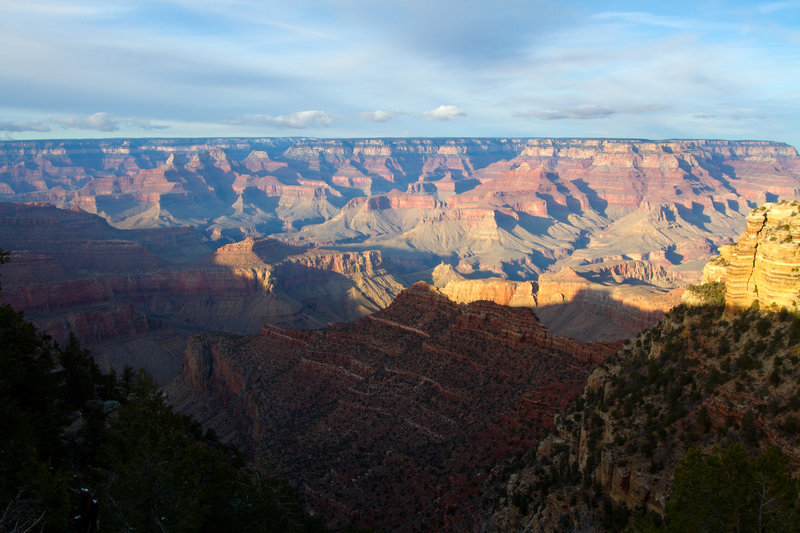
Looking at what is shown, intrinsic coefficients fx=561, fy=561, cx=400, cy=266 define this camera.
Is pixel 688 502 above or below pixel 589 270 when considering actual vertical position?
above

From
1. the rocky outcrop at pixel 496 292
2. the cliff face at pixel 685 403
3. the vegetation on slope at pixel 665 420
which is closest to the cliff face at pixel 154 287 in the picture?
the rocky outcrop at pixel 496 292

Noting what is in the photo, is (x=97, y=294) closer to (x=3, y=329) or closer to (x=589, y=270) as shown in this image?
(x=3, y=329)

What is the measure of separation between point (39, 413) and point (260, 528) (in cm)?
1070

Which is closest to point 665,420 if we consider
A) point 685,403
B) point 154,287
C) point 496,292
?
point 685,403

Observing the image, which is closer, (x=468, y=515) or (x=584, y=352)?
(x=468, y=515)

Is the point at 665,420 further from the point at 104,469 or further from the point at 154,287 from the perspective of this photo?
the point at 154,287

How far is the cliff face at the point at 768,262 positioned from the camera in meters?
22.8

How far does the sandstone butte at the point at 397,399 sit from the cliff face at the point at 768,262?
17.2 meters

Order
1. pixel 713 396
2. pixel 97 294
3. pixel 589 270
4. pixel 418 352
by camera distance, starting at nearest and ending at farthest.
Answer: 1. pixel 713 396
2. pixel 418 352
3. pixel 97 294
4. pixel 589 270

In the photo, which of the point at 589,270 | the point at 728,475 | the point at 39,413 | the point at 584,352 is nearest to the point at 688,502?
the point at 728,475

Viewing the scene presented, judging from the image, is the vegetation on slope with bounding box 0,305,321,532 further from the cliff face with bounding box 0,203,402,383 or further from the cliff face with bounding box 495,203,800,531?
the cliff face with bounding box 0,203,402,383

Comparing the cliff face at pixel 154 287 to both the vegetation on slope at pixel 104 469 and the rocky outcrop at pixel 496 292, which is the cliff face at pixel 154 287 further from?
the vegetation on slope at pixel 104 469

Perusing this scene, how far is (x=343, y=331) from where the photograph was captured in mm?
66938

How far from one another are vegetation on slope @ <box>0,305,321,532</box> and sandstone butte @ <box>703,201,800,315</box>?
75.9 feet
